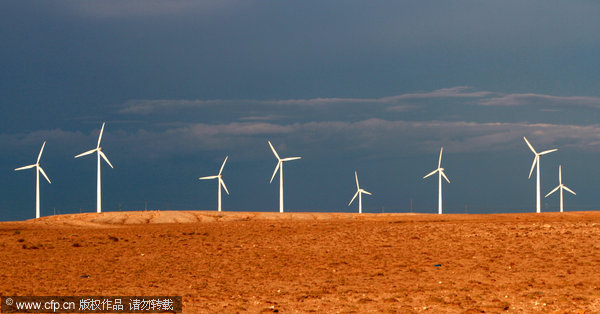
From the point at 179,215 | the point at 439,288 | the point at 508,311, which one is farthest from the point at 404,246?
the point at 179,215

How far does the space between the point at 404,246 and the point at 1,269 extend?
18.4 metres

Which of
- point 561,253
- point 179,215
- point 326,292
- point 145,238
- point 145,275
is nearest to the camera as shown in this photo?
point 326,292

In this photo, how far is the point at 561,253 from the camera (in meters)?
28.5

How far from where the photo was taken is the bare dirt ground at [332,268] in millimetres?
18562

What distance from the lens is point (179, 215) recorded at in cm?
6606

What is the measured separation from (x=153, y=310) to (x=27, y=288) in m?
6.42

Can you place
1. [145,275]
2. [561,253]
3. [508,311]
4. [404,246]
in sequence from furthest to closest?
[404,246], [561,253], [145,275], [508,311]

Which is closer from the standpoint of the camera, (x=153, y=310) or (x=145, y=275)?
(x=153, y=310)

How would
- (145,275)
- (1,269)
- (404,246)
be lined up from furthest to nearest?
1. (404,246)
2. (1,269)
3. (145,275)

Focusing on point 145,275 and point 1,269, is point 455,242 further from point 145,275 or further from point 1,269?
point 1,269

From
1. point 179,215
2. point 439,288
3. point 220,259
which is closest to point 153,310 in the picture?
point 439,288

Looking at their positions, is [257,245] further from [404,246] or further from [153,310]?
[153,310]

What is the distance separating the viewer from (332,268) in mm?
25859

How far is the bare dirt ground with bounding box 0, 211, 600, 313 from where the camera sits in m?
18.6
